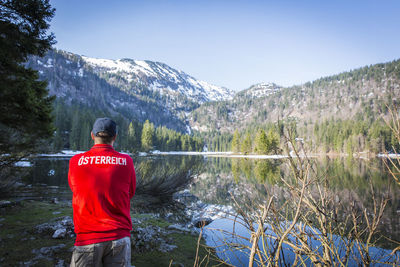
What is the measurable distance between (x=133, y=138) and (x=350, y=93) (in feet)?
608

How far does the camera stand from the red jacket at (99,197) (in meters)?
1.97

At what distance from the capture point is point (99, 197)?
2006 mm

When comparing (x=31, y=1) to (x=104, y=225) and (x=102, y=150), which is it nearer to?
(x=102, y=150)

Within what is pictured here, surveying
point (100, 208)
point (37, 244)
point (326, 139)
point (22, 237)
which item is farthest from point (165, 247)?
point (326, 139)

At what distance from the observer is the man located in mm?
1943

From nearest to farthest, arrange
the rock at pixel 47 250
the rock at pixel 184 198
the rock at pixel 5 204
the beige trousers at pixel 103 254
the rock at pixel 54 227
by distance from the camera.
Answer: the beige trousers at pixel 103 254, the rock at pixel 47 250, the rock at pixel 54 227, the rock at pixel 5 204, the rock at pixel 184 198

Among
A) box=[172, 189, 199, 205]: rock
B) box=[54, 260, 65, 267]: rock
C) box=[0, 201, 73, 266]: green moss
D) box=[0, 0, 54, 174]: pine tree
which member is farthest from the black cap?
box=[172, 189, 199, 205]: rock

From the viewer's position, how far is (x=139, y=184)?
1014cm

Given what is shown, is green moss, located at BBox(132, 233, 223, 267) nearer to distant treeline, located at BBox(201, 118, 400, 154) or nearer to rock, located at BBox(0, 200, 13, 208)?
distant treeline, located at BBox(201, 118, 400, 154)

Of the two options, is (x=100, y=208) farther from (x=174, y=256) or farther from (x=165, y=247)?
(x=165, y=247)

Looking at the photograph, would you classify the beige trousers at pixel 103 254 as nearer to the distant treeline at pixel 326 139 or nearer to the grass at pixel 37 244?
the grass at pixel 37 244

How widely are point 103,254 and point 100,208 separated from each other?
413 mm

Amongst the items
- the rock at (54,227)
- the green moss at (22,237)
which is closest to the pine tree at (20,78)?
the green moss at (22,237)

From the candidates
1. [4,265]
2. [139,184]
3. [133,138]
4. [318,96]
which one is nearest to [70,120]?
[133,138]
